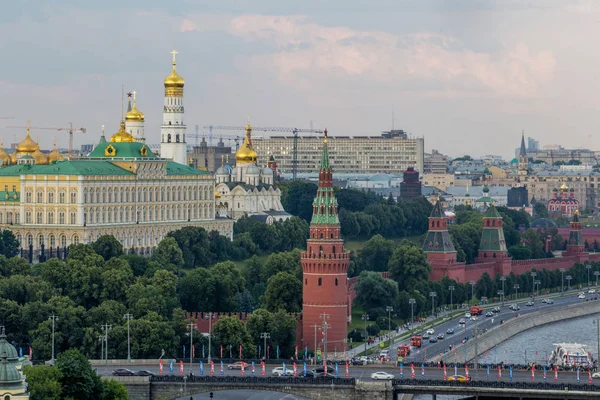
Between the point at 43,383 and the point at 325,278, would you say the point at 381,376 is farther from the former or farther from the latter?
the point at 325,278

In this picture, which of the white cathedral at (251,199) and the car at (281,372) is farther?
the white cathedral at (251,199)

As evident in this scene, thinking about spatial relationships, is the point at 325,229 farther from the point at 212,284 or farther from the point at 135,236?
the point at 135,236

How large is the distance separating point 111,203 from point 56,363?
66.3 metres

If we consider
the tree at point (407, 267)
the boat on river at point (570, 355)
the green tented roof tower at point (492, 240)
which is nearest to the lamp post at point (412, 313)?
the boat on river at point (570, 355)

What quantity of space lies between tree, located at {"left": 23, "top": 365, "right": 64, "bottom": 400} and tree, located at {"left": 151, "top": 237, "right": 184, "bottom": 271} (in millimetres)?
52934

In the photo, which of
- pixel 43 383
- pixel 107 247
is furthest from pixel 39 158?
pixel 43 383

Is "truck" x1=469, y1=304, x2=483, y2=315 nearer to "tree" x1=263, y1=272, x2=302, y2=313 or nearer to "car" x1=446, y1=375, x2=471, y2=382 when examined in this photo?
"tree" x1=263, y1=272, x2=302, y2=313

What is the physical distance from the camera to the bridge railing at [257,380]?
3858 inches

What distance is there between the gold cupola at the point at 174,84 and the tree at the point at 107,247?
43142mm

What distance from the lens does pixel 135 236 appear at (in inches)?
6275

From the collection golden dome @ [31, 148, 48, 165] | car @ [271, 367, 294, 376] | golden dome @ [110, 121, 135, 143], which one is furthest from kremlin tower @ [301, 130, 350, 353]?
golden dome @ [31, 148, 48, 165]

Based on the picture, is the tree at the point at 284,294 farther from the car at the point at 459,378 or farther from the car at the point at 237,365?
the car at the point at 459,378

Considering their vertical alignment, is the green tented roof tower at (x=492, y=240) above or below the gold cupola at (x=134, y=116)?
below

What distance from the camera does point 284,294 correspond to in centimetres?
12419
